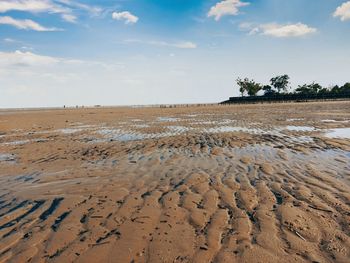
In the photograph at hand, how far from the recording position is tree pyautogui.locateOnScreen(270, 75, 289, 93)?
117312 millimetres

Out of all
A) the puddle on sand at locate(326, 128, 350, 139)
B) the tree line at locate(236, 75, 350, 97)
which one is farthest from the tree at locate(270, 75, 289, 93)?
the puddle on sand at locate(326, 128, 350, 139)

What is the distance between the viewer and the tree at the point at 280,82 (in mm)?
117312

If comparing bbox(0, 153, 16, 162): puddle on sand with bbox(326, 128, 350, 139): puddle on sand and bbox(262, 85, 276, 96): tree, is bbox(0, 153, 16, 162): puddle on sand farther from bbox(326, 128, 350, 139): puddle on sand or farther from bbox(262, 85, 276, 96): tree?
bbox(262, 85, 276, 96): tree

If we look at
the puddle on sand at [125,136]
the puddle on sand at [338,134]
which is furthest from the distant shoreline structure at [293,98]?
the puddle on sand at [125,136]

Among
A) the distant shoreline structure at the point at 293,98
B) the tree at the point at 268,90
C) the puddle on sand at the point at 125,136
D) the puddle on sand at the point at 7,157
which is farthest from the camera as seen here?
the tree at the point at 268,90

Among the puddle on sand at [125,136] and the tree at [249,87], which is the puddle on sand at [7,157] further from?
the tree at [249,87]

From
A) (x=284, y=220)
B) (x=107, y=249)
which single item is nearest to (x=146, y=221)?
(x=107, y=249)

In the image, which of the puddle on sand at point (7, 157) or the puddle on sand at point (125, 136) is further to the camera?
the puddle on sand at point (125, 136)

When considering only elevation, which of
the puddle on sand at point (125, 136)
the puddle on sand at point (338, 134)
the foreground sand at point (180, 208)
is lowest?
the puddle on sand at point (338, 134)

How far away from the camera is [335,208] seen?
193 inches

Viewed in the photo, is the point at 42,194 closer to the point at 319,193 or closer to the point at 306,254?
the point at 306,254

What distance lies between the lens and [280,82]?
118688 millimetres

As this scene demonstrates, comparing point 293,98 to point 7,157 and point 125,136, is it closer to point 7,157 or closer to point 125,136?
point 125,136

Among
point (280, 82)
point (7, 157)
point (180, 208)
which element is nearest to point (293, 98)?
point (280, 82)
